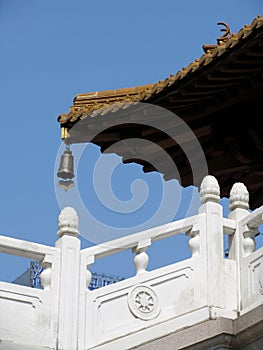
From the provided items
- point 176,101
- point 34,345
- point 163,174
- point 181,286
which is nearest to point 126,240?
point 181,286

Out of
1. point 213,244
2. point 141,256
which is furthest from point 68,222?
point 213,244

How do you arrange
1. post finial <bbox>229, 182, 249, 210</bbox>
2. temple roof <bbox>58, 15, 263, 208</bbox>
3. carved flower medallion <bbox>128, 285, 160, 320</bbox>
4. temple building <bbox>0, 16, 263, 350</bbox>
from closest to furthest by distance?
temple building <bbox>0, 16, 263, 350</bbox> < carved flower medallion <bbox>128, 285, 160, 320</bbox> < post finial <bbox>229, 182, 249, 210</bbox> < temple roof <bbox>58, 15, 263, 208</bbox>

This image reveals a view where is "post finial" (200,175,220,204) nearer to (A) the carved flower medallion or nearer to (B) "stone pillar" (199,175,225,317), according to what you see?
(B) "stone pillar" (199,175,225,317)

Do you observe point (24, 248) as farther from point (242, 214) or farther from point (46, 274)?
point (242, 214)

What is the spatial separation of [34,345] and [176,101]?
3.43m

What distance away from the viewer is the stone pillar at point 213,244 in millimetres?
9633

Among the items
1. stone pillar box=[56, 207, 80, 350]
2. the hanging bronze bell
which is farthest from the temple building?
the hanging bronze bell

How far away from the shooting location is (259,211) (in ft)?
32.3

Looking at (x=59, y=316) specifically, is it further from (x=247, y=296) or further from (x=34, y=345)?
(x=247, y=296)

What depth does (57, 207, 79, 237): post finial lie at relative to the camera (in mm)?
9664

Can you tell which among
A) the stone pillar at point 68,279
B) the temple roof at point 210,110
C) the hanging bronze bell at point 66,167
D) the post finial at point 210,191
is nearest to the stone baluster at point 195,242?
the post finial at point 210,191

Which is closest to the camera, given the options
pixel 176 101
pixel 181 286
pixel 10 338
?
pixel 10 338

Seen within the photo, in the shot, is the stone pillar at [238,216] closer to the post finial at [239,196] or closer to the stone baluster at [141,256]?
the post finial at [239,196]

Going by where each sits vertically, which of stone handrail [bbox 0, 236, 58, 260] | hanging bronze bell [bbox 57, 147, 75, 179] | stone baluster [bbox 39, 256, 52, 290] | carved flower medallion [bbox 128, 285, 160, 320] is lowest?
carved flower medallion [bbox 128, 285, 160, 320]
